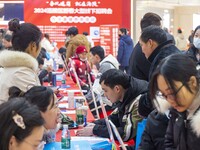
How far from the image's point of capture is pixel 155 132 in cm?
242

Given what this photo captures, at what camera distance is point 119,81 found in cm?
312

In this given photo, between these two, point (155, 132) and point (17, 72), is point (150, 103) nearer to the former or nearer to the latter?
point (155, 132)

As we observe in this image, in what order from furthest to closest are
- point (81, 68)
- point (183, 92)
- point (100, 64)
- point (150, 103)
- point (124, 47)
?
point (124, 47) < point (81, 68) < point (100, 64) < point (150, 103) < point (183, 92)

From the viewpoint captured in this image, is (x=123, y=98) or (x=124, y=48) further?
(x=124, y=48)

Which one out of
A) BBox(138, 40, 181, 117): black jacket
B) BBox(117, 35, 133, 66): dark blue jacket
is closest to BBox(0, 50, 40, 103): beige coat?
BBox(138, 40, 181, 117): black jacket

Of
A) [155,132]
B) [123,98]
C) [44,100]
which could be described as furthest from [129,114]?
[44,100]

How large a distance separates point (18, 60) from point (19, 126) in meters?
1.26

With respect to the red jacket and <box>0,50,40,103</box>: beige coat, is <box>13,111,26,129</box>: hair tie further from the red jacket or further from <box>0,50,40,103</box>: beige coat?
the red jacket

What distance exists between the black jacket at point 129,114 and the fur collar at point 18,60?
2.24ft

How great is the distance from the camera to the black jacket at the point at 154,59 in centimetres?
288

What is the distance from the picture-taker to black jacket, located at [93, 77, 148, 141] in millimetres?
2914

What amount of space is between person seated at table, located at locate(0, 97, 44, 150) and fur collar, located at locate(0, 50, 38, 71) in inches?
43.6

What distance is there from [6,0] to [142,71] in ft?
27.8

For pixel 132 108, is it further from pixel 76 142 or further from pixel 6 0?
pixel 6 0
